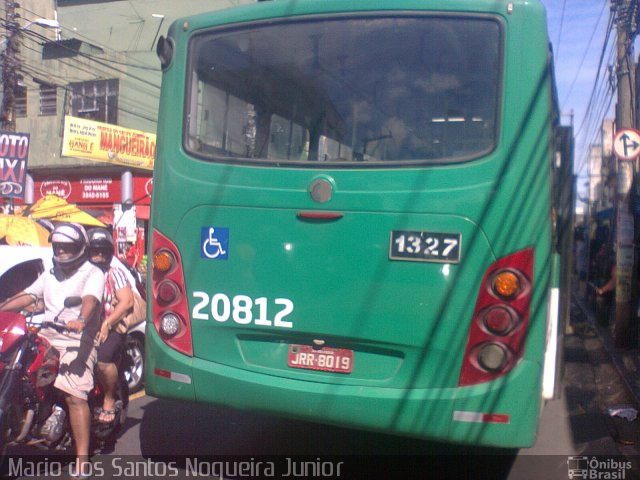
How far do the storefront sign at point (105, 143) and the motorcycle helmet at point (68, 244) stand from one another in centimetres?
1743

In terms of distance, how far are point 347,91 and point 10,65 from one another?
55.8 ft

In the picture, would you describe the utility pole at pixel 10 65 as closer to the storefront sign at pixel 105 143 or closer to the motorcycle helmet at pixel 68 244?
the storefront sign at pixel 105 143

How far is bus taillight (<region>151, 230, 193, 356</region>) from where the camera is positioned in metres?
4.48

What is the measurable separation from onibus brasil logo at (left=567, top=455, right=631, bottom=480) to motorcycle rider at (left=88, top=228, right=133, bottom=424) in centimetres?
349

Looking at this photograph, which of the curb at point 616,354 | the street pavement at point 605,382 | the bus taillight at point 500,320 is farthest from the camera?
the curb at point 616,354

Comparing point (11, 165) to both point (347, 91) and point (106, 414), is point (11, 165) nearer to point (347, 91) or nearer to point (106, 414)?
point (106, 414)

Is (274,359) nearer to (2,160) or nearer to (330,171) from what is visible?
(330,171)

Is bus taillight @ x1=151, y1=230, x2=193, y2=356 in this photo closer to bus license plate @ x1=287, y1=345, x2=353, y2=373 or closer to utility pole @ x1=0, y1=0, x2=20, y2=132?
bus license plate @ x1=287, y1=345, x2=353, y2=373

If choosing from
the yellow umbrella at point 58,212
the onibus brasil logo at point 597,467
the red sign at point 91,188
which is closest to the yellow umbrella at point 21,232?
the yellow umbrella at point 58,212

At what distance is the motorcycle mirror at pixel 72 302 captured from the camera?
4797 millimetres

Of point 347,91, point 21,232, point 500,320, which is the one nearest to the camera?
point 500,320

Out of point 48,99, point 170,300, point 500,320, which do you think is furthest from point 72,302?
point 48,99

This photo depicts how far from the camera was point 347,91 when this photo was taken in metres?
Result: 4.29

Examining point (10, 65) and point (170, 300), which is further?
point (10, 65)
